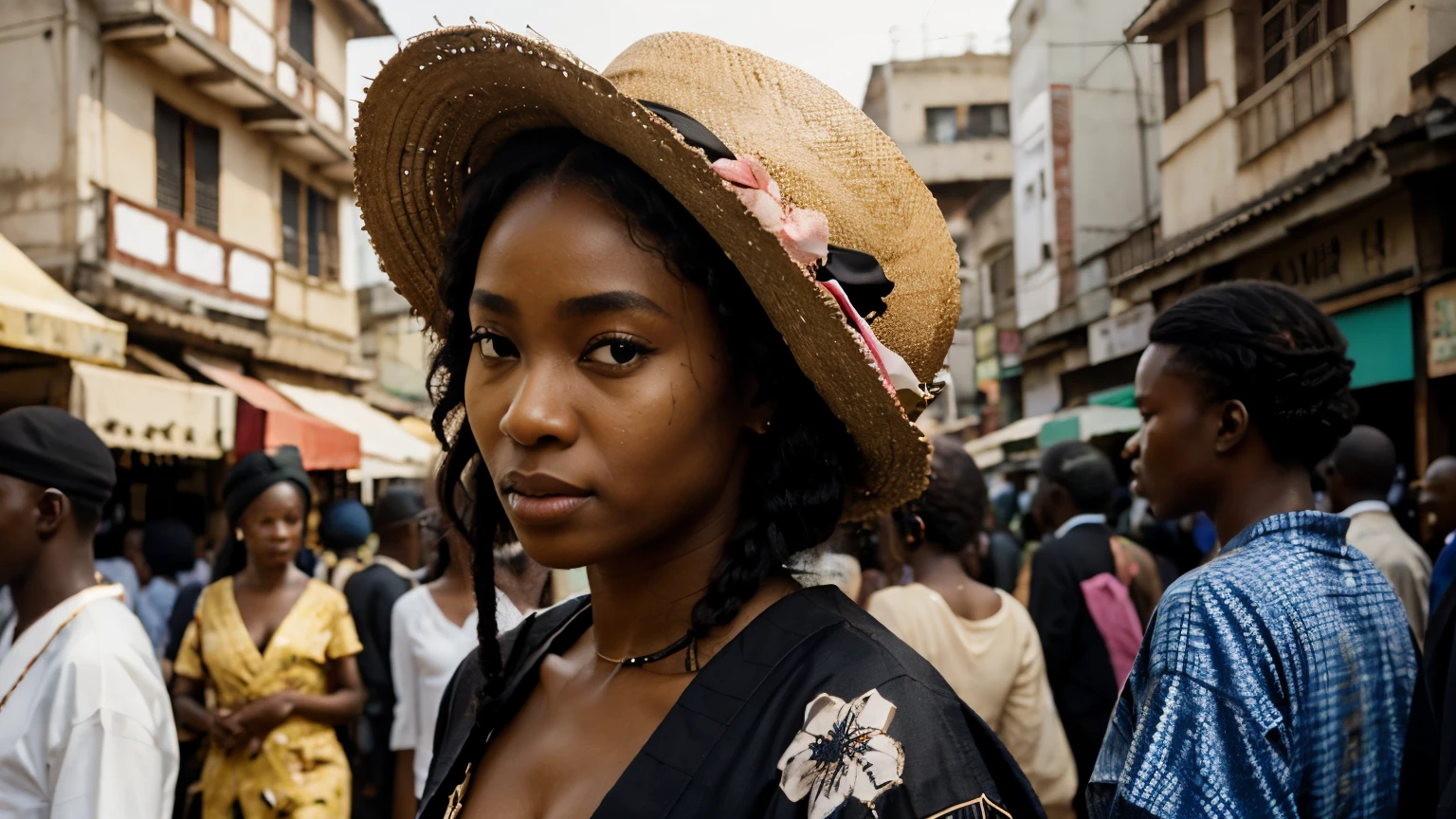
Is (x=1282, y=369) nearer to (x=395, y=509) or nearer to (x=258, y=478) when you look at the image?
(x=258, y=478)

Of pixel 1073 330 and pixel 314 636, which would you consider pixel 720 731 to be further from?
pixel 1073 330

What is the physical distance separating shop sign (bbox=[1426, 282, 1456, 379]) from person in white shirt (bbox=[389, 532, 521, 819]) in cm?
654

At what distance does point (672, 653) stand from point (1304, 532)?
1.41m

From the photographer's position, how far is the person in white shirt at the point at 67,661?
2377mm

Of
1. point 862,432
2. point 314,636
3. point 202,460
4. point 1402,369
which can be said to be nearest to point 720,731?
point 862,432

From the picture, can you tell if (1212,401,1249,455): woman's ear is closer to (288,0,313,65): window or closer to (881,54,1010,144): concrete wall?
(288,0,313,65): window

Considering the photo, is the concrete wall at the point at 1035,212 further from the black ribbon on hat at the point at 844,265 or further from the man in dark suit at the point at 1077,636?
the black ribbon on hat at the point at 844,265

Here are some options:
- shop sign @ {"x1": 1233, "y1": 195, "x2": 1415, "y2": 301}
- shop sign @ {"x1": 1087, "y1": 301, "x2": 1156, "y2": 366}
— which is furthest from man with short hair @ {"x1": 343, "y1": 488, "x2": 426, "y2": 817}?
shop sign @ {"x1": 1087, "y1": 301, "x2": 1156, "y2": 366}

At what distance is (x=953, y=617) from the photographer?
3.74 metres

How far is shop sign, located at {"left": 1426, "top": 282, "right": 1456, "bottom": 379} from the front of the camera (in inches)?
290

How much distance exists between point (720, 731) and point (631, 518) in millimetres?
263

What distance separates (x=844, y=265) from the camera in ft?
4.77

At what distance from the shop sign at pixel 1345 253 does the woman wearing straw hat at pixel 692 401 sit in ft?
25.9

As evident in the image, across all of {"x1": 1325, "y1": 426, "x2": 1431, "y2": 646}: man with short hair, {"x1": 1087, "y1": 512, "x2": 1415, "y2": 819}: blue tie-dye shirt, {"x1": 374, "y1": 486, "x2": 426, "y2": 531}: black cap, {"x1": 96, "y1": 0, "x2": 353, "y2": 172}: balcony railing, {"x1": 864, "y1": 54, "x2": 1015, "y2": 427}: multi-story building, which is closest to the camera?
{"x1": 1087, "y1": 512, "x2": 1415, "y2": 819}: blue tie-dye shirt
